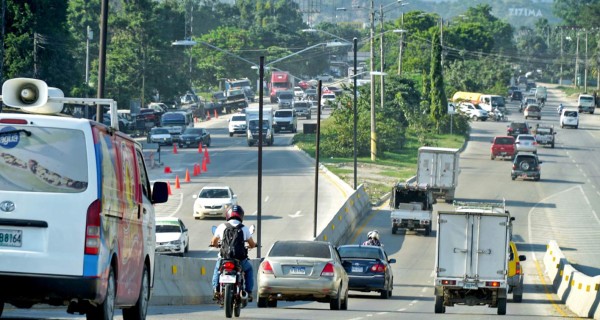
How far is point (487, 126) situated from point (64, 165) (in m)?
108

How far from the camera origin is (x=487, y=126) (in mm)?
119438

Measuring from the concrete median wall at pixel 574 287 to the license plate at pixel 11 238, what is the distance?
17180 millimetres

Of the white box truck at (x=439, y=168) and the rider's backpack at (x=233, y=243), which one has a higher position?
the rider's backpack at (x=233, y=243)

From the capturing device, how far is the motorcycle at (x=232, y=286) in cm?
1883

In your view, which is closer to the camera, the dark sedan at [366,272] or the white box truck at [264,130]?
the dark sedan at [366,272]

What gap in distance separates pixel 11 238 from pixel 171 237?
30590 millimetres

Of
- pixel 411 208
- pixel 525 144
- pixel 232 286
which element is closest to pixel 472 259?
pixel 232 286

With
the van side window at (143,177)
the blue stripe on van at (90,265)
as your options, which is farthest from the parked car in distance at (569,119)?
the blue stripe on van at (90,265)

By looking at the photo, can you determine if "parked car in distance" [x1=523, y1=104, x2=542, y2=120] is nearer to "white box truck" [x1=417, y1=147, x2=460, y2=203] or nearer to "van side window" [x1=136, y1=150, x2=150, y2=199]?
"white box truck" [x1=417, y1=147, x2=460, y2=203]

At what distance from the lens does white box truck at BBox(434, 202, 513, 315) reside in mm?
29250

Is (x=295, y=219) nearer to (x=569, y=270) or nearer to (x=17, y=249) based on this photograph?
(x=569, y=270)

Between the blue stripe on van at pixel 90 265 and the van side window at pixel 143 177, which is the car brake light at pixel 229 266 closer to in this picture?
the van side window at pixel 143 177

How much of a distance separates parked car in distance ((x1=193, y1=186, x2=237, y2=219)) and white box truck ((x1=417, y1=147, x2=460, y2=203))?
13.0 metres

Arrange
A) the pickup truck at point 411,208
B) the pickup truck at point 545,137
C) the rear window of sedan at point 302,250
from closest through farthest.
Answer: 1. the rear window of sedan at point 302,250
2. the pickup truck at point 411,208
3. the pickup truck at point 545,137
